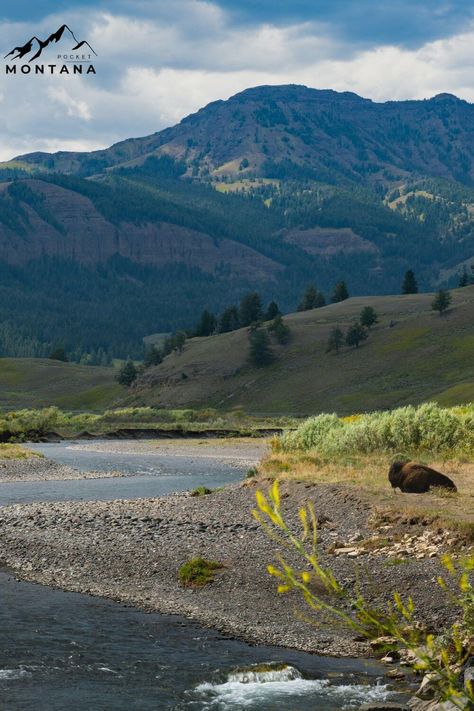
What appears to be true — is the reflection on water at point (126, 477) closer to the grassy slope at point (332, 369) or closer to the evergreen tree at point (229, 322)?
the grassy slope at point (332, 369)

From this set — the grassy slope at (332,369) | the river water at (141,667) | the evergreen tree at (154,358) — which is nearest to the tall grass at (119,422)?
the grassy slope at (332,369)

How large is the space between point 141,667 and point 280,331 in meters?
156

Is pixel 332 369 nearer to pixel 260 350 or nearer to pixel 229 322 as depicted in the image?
pixel 260 350

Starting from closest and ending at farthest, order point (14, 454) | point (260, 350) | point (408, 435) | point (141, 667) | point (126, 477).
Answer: point (141, 667) → point (408, 435) → point (126, 477) → point (14, 454) → point (260, 350)

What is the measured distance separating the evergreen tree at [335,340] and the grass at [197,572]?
13930 cm

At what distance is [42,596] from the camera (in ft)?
75.9

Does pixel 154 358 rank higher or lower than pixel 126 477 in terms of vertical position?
higher

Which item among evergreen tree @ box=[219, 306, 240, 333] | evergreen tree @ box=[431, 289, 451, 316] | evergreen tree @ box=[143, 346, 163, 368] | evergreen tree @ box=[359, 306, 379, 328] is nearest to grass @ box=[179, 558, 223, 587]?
evergreen tree @ box=[359, 306, 379, 328]

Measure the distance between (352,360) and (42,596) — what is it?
13643 cm

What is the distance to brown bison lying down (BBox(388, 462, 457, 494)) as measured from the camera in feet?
107

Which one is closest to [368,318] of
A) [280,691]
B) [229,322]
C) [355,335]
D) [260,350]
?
[355,335]

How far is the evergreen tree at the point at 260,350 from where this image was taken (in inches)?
6545

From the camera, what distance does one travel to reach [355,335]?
533 feet

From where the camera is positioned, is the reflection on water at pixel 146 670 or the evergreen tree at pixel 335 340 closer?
the reflection on water at pixel 146 670
